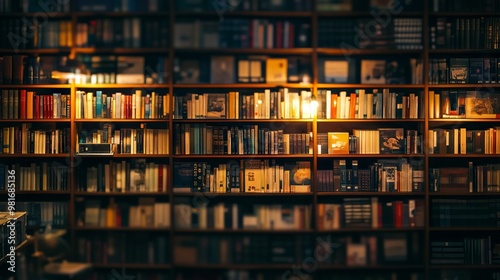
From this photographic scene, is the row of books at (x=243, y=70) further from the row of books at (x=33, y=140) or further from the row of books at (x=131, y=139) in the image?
the row of books at (x=33, y=140)

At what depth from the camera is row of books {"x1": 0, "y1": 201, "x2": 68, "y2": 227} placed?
5.50 metres

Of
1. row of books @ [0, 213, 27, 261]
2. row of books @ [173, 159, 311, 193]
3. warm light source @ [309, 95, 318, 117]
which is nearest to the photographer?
row of books @ [0, 213, 27, 261]

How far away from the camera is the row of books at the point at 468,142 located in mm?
5414

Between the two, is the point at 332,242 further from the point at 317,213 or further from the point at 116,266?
the point at 116,266

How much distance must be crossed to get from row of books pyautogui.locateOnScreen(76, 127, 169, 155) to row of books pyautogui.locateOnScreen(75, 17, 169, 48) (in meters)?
0.71

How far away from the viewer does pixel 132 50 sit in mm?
5410

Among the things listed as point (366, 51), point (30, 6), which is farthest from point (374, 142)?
point (30, 6)

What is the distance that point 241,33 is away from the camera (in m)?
5.46

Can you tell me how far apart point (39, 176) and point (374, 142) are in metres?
2.90

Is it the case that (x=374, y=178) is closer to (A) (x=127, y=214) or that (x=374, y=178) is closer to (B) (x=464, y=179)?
(B) (x=464, y=179)

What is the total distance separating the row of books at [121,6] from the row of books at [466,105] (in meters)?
2.45

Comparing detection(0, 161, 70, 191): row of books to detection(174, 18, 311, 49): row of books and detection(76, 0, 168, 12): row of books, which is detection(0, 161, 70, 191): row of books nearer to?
detection(76, 0, 168, 12): row of books

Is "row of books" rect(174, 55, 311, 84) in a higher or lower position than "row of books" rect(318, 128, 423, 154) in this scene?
higher

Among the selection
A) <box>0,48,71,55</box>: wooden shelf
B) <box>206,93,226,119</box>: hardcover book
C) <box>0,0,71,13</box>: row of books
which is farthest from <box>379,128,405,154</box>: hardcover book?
<box>0,0,71,13</box>: row of books
